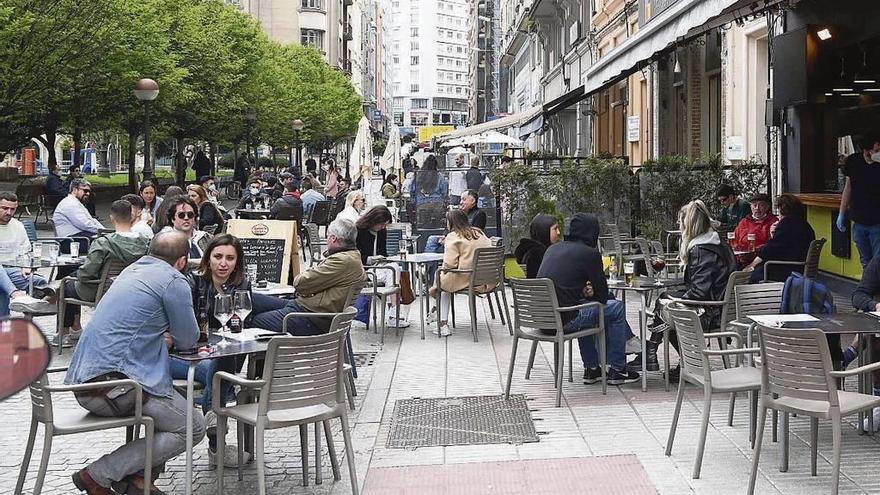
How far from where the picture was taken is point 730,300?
27.9 feet

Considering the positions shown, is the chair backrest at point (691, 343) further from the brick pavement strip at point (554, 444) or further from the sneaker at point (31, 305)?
the sneaker at point (31, 305)

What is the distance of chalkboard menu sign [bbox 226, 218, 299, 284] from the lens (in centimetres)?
1201

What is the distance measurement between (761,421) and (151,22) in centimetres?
2696

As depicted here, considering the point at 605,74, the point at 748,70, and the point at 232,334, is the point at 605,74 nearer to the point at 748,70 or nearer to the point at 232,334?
the point at 748,70

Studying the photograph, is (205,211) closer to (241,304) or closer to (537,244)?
(537,244)

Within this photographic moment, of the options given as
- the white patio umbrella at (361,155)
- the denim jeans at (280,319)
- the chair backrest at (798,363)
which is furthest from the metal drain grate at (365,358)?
the white patio umbrella at (361,155)

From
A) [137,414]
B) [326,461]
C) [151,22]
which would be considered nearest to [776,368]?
[326,461]

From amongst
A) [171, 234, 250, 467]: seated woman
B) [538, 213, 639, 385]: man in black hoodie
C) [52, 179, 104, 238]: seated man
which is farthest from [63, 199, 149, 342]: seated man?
[538, 213, 639, 385]: man in black hoodie

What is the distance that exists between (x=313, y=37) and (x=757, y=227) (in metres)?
73.9

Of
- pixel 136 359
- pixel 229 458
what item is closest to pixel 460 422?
pixel 229 458

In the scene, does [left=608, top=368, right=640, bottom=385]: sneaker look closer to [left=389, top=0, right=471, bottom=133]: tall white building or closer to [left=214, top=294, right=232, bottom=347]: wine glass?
[left=214, top=294, right=232, bottom=347]: wine glass

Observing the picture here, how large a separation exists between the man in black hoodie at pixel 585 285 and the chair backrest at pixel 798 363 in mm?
3011

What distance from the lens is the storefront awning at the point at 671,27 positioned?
35.6ft

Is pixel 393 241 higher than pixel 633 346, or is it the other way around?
pixel 393 241
